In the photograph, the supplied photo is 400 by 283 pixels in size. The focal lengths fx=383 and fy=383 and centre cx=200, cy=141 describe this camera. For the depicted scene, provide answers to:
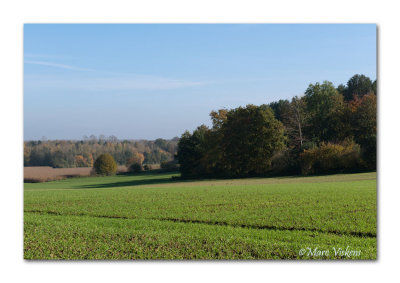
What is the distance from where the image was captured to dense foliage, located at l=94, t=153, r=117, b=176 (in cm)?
986

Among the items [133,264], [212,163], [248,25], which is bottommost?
[133,264]

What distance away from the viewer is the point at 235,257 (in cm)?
756

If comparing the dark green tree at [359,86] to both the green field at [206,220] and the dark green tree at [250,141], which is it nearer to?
the green field at [206,220]

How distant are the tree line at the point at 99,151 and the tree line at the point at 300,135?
1.99 ft

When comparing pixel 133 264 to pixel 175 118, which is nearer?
pixel 133 264

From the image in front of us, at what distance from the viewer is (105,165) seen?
391 inches

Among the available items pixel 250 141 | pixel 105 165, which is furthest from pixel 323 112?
pixel 105 165

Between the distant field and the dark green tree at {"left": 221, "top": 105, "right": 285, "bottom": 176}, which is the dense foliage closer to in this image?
the distant field

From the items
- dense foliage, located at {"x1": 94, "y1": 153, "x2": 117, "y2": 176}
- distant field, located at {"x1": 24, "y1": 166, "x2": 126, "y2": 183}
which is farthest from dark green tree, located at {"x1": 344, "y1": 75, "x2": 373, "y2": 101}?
dense foliage, located at {"x1": 94, "y1": 153, "x2": 117, "y2": 176}

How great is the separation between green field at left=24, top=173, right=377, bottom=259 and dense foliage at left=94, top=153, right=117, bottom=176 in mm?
238

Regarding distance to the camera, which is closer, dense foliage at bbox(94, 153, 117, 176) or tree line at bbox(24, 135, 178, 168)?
tree line at bbox(24, 135, 178, 168)
